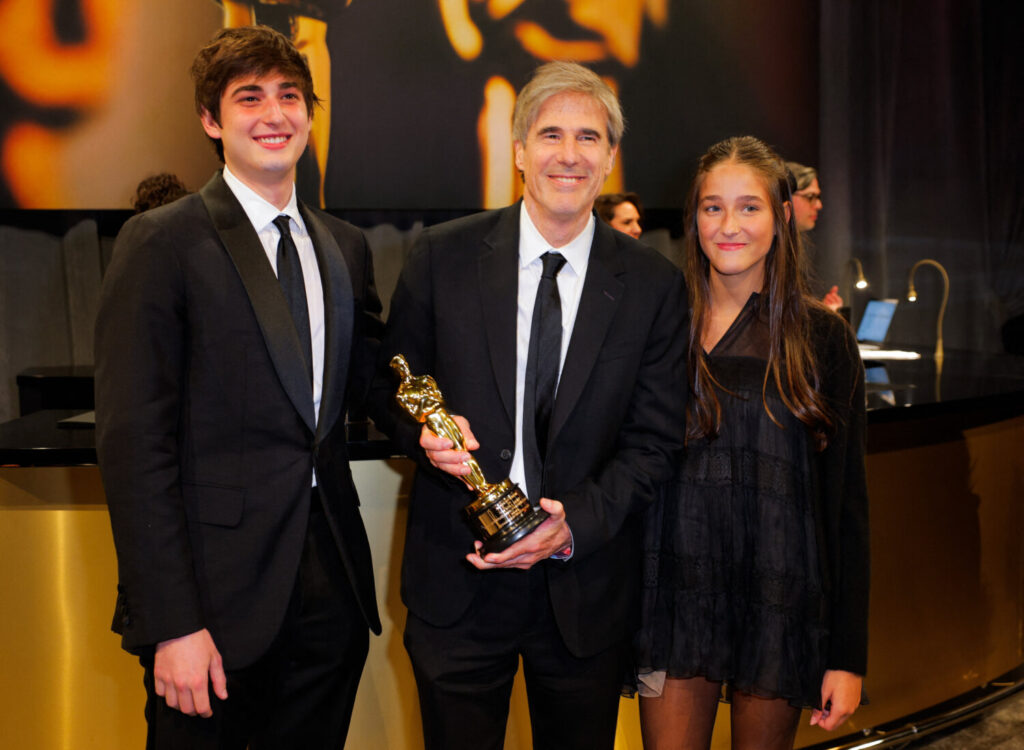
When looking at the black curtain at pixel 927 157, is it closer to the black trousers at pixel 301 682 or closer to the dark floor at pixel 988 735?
the dark floor at pixel 988 735

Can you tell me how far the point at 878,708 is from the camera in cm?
302

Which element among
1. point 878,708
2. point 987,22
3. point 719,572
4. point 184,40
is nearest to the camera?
point 719,572

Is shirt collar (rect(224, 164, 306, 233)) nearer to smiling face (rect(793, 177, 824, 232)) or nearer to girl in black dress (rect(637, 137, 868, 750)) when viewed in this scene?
girl in black dress (rect(637, 137, 868, 750))

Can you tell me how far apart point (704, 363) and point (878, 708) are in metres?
1.89

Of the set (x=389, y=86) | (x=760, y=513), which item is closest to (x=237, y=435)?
(x=760, y=513)

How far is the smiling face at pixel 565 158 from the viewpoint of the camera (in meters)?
1.68

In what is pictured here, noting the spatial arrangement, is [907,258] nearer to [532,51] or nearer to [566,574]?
[532,51]

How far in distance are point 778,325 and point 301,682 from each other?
1245 mm

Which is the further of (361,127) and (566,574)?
(361,127)

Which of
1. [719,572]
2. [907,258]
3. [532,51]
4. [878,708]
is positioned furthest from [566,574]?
[907,258]

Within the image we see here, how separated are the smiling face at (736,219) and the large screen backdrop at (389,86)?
3.55m

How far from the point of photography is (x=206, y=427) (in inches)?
60.7

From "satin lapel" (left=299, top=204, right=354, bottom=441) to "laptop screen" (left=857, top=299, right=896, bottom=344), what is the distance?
431 cm

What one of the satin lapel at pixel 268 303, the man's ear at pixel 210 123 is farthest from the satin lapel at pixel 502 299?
the man's ear at pixel 210 123
